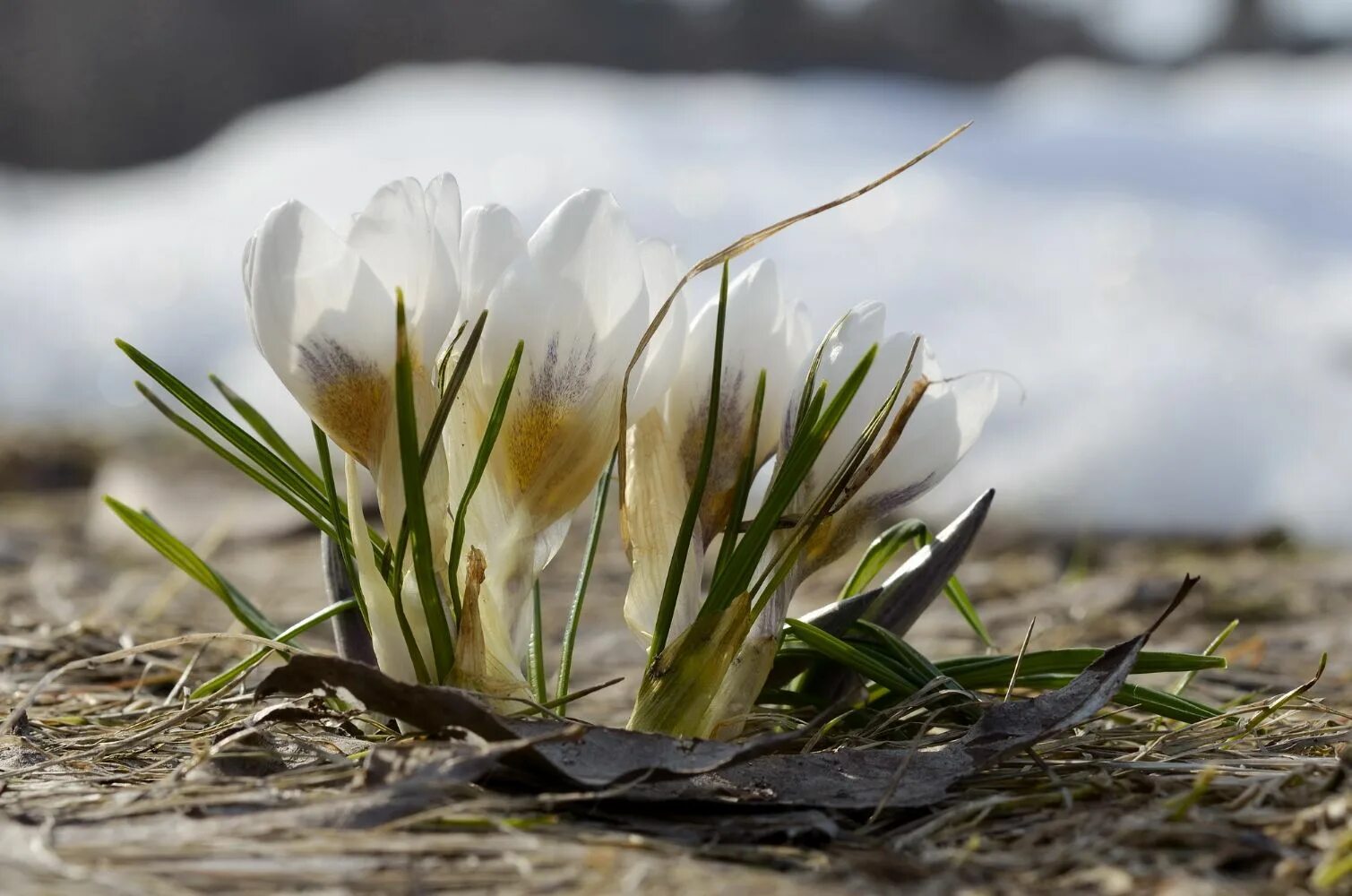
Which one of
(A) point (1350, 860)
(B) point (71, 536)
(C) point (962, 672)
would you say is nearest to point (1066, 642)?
(C) point (962, 672)

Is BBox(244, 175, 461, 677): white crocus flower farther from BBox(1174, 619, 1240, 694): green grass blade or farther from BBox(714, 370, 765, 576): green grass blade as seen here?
BBox(1174, 619, 1240, 694): green grass blade

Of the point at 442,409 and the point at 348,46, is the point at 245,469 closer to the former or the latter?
the point at 442,409

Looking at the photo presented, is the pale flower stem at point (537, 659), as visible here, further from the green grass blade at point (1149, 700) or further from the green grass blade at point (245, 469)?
the green grass blade at point (1149, 700)

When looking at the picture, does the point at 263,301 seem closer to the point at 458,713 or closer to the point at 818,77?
the point at 458,713

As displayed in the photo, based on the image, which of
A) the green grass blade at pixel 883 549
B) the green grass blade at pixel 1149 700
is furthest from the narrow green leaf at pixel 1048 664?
the green grass blade at pixel 883 549

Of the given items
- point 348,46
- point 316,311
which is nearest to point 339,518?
point 316,311
